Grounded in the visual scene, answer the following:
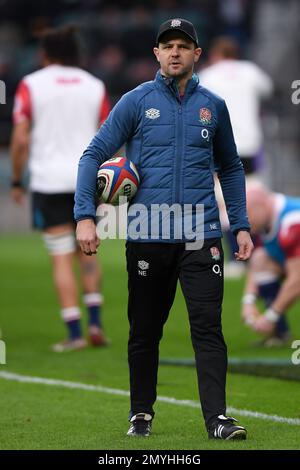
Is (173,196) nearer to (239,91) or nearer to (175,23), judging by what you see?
(175,23)

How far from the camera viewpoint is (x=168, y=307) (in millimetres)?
6480

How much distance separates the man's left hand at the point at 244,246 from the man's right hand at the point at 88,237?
2.44 feet

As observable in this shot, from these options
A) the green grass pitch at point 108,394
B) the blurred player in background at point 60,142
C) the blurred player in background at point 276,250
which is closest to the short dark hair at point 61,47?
the blurred player in background at point 60,142

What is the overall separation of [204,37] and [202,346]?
1856 cm

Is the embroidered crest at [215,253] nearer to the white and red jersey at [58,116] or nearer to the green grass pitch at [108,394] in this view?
the green grass pitch at [108,394]

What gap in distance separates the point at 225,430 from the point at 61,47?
4.81 meters

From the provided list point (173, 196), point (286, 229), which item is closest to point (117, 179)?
point (173, 196)

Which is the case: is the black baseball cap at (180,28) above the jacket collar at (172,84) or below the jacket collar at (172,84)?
above

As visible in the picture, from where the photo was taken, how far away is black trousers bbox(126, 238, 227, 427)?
6.29m

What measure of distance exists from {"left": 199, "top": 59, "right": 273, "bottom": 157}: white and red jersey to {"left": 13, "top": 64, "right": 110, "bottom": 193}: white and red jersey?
4273 mm

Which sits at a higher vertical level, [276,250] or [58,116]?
[58,116]

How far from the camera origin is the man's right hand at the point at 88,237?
611 cm
